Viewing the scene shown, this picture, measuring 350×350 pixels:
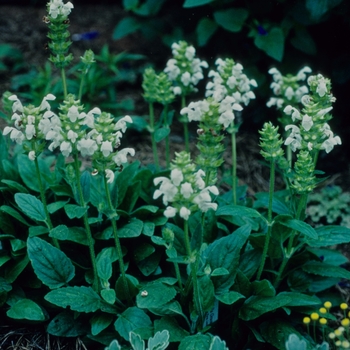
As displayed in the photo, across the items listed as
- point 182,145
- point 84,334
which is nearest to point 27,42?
point 182,145

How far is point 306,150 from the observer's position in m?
3.09

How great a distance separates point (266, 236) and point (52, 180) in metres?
1.50

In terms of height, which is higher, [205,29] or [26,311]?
[205,29]

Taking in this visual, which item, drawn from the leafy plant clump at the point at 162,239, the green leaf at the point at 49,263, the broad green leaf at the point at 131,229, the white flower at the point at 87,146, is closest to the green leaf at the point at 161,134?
the leafy plant clump at the point at 162,239

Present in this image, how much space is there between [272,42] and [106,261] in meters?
2.40

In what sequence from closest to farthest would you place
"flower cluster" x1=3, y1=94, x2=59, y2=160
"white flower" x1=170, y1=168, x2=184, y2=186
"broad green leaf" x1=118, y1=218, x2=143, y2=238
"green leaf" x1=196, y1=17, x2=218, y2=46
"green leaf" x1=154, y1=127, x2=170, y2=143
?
"white flower" x1=170, y1=168, x2=184, y2=186, "flower cluster" x1=3, y1=94, x2=59, y2=160, "broad green leaf" x1=118, y1=218, x2=143, y2=238, "green leaf" x1=154, y1=127, x2=170, y2=143, "green leaf" x1=196, y1=17, x2=218, y2=46

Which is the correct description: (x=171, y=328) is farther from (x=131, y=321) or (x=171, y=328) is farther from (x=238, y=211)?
(x=238, y=211)

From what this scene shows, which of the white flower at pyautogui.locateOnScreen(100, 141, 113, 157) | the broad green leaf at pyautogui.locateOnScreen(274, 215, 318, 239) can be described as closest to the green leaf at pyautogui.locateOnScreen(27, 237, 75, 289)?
the white flower at pyautogui.locateOnScreen(100, 141, 113, 157)

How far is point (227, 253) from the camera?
341cm

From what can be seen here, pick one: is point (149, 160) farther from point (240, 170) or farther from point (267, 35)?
point (267, 35)

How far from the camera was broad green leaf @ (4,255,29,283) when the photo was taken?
136 inches

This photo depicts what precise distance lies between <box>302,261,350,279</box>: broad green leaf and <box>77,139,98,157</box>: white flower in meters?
1.65

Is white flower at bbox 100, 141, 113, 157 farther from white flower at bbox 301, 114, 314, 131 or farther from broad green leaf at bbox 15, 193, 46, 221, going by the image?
white flower at bbox 301, 114, 314, 131

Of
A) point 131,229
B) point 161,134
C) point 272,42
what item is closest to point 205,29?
point 272,42
